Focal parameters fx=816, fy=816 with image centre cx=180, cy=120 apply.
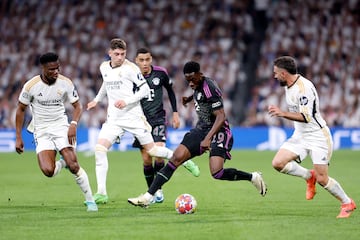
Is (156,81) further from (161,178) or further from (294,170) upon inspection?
(294,170)

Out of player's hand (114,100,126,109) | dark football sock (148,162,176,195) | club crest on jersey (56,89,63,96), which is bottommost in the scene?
dark football sock (148,162,176,195)

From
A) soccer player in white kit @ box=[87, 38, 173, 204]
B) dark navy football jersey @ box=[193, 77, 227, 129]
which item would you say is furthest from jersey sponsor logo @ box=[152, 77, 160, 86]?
dark navy football jersey @ box=[193, 77, 227, 129]

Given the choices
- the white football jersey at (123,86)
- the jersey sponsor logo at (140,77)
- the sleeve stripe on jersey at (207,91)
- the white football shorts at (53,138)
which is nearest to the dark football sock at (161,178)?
the sleeve stripe on jersey at (207,91)

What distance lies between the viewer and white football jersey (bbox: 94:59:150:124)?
12727 mm

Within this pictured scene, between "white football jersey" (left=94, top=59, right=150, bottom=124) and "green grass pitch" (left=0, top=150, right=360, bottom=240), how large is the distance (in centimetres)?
140

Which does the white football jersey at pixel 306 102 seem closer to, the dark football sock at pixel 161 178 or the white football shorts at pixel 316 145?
the white football shorts at pixel 316 145

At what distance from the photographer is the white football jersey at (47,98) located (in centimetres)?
1159

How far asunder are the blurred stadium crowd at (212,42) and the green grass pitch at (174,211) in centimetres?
1030

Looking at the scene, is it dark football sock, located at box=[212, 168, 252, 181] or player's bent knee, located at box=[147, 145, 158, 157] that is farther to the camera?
player's bent knee, located at box=[147, 145, 158, 157]

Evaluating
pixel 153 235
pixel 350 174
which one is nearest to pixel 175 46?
pixel 350 174

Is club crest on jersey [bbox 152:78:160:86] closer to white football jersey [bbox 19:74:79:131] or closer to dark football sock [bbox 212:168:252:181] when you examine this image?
white football jersey [bbox 19:74:79:131]

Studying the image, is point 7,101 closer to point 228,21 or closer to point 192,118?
point 192,118

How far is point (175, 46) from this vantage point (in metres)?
31.0

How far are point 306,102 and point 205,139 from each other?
1513 mm
